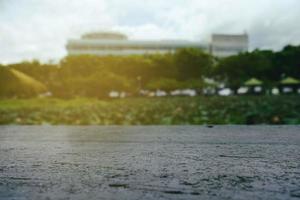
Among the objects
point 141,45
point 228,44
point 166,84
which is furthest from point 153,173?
point 228,44

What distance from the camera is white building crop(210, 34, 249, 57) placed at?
259 feet

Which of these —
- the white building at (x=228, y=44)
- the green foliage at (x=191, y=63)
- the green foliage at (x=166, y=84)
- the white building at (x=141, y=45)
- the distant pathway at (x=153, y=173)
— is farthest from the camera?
the white building at (x=228, y=44)

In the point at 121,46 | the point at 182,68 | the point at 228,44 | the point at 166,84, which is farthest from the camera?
the point at 228,44

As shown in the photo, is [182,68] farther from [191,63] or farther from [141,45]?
[141,45]

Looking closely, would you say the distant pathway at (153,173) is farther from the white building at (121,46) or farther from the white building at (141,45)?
the white building at (121,46)

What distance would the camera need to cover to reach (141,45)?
78.3m

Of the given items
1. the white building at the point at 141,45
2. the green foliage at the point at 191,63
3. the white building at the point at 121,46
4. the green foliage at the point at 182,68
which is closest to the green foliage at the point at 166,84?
the green foliage at the point at 182,68

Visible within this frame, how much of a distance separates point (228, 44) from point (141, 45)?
1551 centimetres

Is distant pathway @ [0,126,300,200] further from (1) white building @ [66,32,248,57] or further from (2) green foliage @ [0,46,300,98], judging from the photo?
(1) white building @ [66,32,248,57]

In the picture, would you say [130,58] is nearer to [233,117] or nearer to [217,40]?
[233,117]

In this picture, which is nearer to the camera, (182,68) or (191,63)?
(191,63)

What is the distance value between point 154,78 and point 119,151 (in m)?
38.0

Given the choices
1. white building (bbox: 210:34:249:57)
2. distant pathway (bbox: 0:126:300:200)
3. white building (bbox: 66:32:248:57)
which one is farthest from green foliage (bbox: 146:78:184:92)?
white building (bbox: 210:34:249:57)

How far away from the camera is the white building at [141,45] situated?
7656cm
